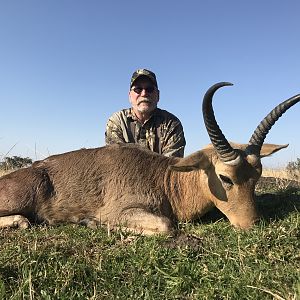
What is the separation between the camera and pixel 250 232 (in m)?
4.77

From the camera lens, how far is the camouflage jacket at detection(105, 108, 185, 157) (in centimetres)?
901

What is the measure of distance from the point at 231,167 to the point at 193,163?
0.56m

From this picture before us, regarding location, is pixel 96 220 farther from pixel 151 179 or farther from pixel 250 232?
pixel 250 232

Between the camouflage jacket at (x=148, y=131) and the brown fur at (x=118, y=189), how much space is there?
2.16m

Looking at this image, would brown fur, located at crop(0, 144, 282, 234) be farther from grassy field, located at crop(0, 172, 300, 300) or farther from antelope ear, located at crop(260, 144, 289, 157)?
grassy field, located at crop(0, 172, 300, 300)

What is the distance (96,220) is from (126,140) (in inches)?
127

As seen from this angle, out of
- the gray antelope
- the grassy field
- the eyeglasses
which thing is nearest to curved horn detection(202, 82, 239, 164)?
the gray antelope

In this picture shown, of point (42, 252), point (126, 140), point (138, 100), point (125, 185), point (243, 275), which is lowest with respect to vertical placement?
point (243, 275)

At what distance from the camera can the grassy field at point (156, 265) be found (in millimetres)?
3428

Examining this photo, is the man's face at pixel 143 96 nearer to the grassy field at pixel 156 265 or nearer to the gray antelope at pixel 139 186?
the gray antelope at pixel 139 186

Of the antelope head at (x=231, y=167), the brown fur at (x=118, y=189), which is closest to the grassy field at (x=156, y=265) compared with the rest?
the antelope head at (x=231, y=167)

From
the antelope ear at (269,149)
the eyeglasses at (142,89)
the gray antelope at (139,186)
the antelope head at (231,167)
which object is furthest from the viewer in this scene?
the eyeglasses at (142,89)

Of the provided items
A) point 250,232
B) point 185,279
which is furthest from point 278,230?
point 185,279

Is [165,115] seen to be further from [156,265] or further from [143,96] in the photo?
[156,265]
